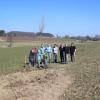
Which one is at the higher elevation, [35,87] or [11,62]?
[35,87]

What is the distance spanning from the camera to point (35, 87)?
1520cm

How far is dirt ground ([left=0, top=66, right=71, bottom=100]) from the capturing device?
13.5m

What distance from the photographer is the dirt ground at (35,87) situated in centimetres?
1351

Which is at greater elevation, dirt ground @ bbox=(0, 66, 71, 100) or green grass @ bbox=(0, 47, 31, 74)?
dirt ground @ bbox=(0, 66, 71, 100)

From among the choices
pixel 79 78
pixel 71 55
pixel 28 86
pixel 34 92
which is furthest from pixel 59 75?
pixel 71 55

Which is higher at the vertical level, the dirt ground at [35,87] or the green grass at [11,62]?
the dirt ground at [35,87]

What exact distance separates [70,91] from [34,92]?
4.81ft

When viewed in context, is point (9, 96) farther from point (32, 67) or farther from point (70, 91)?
point (32, 67)

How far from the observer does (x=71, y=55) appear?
2888cm

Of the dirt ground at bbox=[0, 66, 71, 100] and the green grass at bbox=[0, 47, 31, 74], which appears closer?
the dirt ground at bbox=[0, 66, 71, 100]

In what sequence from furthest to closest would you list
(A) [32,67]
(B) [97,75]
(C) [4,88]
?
(A) [32,67] → (B) [97,75] → (C) [4,88]

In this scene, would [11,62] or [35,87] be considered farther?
[11,62]

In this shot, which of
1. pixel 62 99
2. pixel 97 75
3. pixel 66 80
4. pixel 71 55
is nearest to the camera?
pixel 62 99

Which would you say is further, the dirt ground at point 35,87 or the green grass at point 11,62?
the green grass at point 11,62
